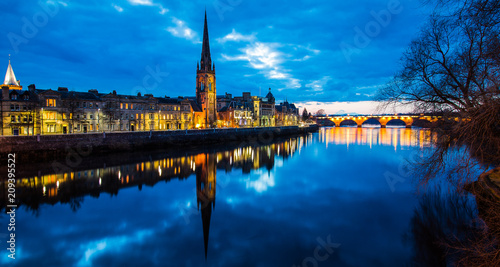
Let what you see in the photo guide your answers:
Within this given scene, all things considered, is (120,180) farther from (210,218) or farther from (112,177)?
(210,218)

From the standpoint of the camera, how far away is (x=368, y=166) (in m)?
30.9

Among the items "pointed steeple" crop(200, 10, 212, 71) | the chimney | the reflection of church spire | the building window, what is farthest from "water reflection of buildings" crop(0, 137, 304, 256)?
"pointed steeple" crop(200, 10, 212, 71)

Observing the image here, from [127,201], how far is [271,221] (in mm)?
9740

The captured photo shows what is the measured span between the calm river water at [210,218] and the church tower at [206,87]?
58515mm

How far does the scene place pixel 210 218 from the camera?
14.8 m

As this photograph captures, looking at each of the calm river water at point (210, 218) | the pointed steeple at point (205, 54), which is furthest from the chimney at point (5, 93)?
the pointed steeple at point (205, 54)

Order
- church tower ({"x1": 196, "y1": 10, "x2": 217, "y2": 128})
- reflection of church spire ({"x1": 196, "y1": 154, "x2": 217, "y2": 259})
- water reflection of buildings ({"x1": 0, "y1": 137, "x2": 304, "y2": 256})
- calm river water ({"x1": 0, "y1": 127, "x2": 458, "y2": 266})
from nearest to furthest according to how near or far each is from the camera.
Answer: calm river water ({"x1": 0, "y1": 127, "x2": 458, "y2": 266})
reflection of church spire ({"x1": 196, "y1": 154, "x2": 217, "y2": 259})
water reflection of buildings ({"x1": 0, "y1": 137, "x2": 304, "y2": 256})
church tower ({"x1": 196, "y1": 10, "x2": 217, "y2": 128})

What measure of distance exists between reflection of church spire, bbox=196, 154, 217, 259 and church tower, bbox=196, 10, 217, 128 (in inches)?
2006

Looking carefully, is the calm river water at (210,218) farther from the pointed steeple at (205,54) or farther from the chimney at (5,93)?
the pointed steeple at (205,54)

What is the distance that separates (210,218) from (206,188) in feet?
21.7

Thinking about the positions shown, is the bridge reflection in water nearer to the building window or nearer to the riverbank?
the riverbank

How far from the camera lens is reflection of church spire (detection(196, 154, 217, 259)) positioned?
14353 millimetres

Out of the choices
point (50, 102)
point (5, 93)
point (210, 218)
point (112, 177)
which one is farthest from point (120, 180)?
point (50, 102)

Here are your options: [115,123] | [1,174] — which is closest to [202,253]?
[1,174]
